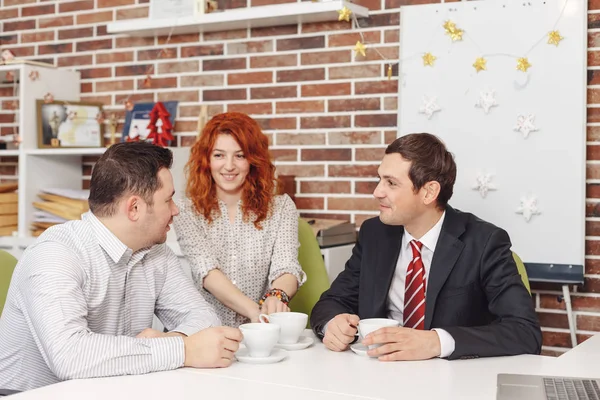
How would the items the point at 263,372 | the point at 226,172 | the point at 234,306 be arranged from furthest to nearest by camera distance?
the point at 226,172, the point at 234,306, the point at 263,372

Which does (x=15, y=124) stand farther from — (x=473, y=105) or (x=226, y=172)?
(x=473, y=105)

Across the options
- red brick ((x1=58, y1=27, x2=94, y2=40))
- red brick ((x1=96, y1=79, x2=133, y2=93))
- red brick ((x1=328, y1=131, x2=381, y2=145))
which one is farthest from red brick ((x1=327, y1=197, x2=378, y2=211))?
red brick ((x1=58, y1=27, x2=94, y2=40))

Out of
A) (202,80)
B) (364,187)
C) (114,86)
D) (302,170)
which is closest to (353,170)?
(364,187)

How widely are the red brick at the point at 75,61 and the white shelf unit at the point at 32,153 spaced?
0.10 meters

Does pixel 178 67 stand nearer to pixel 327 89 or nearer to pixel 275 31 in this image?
pixel 275 31

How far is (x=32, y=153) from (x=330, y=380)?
2.44 metres

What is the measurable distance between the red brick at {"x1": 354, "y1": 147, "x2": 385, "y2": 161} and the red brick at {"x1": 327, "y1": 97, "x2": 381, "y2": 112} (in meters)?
0.17

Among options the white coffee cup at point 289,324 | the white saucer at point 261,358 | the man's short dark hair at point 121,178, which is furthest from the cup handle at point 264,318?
the man's short dark hair at point 121,178

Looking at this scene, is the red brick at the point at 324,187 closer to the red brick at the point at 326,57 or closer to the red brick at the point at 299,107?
the red brick at the point at 299,107

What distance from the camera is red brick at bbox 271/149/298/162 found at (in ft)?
11.1

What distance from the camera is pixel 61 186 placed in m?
3.78

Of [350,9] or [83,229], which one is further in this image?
[350,9]

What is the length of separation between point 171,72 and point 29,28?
90 cm

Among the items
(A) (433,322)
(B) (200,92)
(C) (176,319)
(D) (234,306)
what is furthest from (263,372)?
(B) (200,92)
